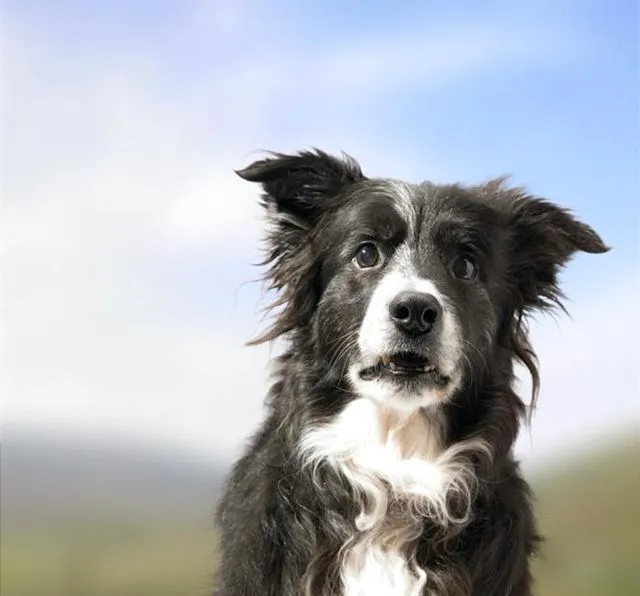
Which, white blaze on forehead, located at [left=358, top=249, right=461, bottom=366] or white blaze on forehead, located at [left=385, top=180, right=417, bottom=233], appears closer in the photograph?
white blaze on forehead, located at [left=358, top=249, right=461, bottom=366]

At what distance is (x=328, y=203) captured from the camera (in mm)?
3449

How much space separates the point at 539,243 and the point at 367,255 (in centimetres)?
73

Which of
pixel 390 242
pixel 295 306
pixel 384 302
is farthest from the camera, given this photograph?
pixel 295 306

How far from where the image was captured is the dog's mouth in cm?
298

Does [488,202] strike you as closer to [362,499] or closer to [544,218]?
[544,218]

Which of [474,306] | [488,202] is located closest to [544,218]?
[488,202]

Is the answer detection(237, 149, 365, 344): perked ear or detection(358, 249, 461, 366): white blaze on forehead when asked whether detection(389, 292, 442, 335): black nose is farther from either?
detection(237, 149, 365, 344): perked ear

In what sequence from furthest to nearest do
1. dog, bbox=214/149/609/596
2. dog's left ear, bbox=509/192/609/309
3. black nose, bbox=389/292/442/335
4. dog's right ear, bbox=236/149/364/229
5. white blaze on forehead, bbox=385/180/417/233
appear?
1. dog's left ear, bbox=509/192/609/309
2. dog's right ear, bbox=236/149/364/229
3. white blaze on forehead, bbox=385/180/417/233
4. dog, bbox=214/149/609/596
5. black nose, bbox=389/292/442/335

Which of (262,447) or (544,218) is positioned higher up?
(544,218)

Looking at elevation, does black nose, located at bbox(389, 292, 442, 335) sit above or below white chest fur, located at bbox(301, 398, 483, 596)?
above

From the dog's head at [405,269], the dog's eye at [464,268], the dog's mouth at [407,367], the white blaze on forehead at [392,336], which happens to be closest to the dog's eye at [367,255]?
the dog's head at [405,269]

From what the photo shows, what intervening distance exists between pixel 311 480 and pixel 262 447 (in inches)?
11.6

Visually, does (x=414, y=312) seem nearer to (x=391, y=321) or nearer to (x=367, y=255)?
(x=391, y=321)

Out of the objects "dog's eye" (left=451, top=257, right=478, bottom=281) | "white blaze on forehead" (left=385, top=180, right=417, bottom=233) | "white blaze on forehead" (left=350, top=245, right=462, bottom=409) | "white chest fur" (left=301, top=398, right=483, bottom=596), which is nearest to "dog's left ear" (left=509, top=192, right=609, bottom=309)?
"dog's eye" (left=451, top=257, right=478, bottom=281)
